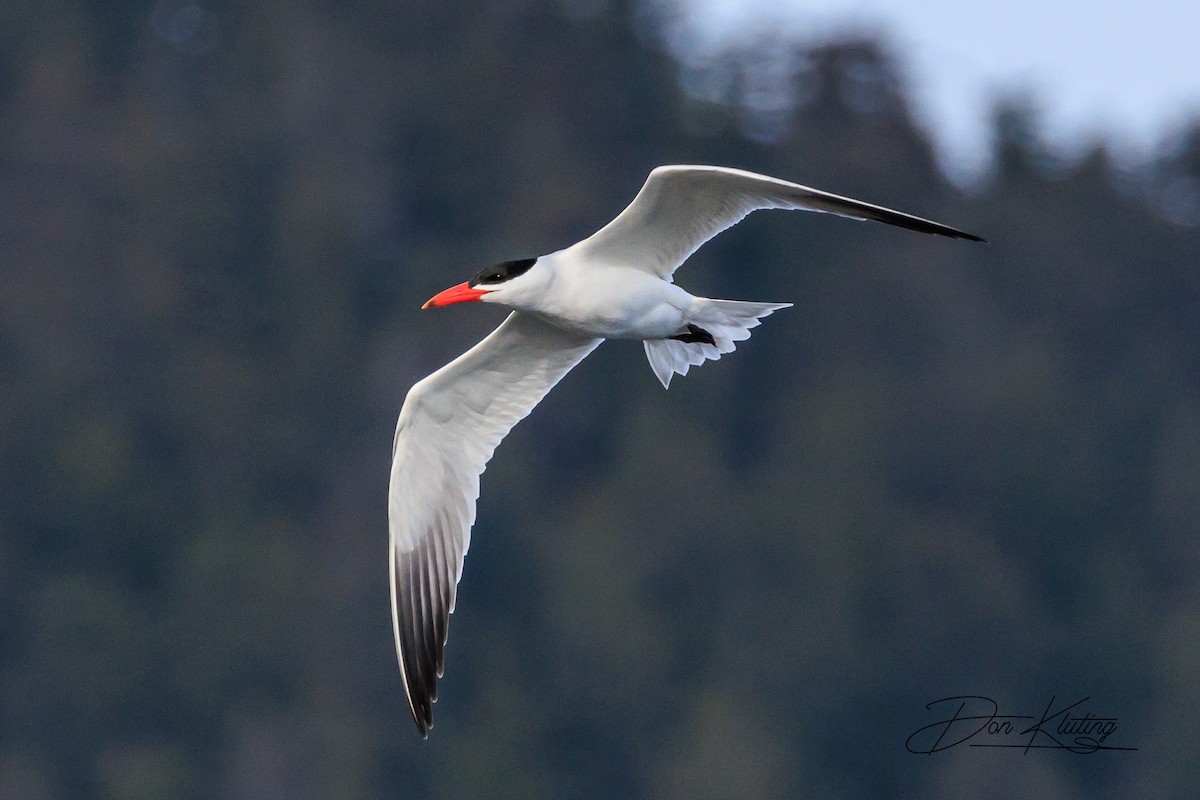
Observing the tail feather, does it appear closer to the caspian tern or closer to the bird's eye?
the caspian tern

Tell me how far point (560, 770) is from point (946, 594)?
10.5 m

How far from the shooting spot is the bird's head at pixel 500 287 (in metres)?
11.1

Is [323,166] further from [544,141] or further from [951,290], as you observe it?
[951,290]

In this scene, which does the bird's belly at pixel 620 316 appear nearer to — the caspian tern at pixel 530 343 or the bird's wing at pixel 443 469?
the caspian tern at pixel 530 343

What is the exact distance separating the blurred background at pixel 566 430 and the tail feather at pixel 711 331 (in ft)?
101

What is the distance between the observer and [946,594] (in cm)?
4912

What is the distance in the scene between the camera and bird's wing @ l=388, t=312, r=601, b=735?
12.1m

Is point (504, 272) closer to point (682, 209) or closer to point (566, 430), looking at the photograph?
point (682, 209)

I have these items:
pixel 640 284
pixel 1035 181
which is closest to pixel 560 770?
pixel 1035 181

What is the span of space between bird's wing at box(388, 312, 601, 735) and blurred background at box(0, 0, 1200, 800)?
30.1 metres

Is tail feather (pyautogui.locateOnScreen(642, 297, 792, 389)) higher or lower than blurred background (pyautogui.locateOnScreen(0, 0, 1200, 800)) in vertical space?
higher

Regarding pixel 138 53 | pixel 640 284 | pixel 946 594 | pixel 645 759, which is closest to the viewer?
pixel 640 284

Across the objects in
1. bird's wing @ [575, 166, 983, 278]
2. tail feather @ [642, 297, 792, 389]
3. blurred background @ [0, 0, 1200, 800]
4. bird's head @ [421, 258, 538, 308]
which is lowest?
blurred background @ [0, 0, 1200, 800]

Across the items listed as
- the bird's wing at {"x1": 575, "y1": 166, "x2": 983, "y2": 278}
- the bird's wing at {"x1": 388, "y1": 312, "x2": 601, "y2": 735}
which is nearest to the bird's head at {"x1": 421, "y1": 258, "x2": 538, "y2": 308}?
the bird's wing at {"x1": 575, "y1": 166, "x2": 983, "y2": 278}
